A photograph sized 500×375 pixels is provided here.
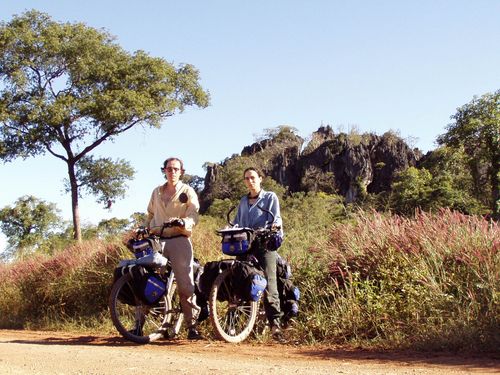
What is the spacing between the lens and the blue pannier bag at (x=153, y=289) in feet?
25.3

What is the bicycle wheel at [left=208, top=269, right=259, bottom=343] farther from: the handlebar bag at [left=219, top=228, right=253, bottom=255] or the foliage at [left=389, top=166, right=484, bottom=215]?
the foliage at [left=389, top=166, right=484, bottom=215]

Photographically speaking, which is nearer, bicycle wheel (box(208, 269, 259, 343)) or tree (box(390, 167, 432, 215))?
bicycle wheel (box(208, 269, 259, 343))

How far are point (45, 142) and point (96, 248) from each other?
18985 millimetres

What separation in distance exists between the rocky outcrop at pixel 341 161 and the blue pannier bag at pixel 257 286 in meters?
58.7

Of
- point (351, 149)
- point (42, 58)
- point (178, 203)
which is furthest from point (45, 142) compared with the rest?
point (351, 149)

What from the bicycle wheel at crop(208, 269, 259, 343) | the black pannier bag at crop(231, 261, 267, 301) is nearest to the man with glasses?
the bicycle wheel at crop(208, 269, 259, 343)

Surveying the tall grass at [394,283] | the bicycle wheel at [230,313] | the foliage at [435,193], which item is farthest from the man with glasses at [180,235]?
the foliage at [435,193]

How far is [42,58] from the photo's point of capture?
30.6m

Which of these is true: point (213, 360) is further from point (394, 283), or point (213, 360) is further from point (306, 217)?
point (306, 217)

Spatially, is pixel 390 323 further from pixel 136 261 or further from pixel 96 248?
pixel 96 248

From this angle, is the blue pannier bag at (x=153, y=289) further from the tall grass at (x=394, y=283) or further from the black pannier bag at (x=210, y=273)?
the tall grass at (x=394, y=283)

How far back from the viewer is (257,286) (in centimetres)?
751

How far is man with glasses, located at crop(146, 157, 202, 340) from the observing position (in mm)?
7914

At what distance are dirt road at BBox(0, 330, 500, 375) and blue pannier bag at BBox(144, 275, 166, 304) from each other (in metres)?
0.53
